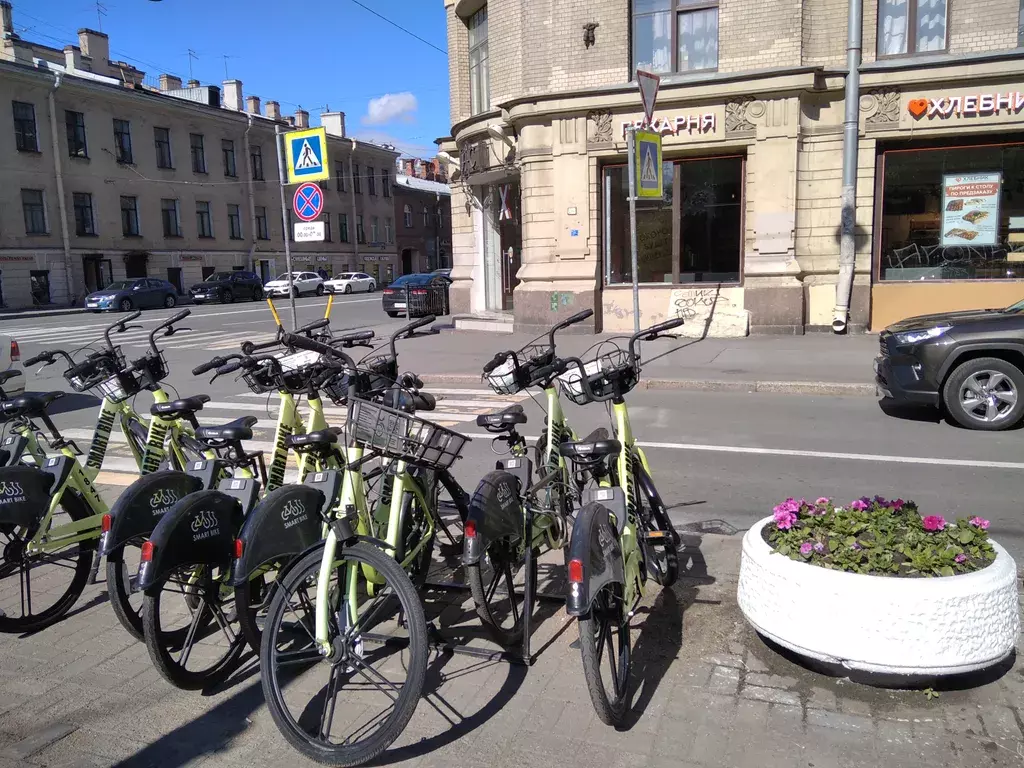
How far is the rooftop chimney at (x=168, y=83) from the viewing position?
4884 cm

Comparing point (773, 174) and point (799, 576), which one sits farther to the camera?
point (773, 174)

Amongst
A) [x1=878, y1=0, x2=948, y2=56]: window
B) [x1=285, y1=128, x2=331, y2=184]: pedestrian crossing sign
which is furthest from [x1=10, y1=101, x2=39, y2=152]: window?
[x1=878, y1=0, x2=948, y2=56]: window

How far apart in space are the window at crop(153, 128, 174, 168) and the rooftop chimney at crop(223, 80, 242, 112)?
277 inches

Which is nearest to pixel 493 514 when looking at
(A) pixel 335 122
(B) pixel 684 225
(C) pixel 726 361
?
(C) pixel 726 361

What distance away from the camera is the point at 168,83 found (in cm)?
4903

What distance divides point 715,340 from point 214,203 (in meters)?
39.4

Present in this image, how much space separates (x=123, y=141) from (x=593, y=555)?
46.0m

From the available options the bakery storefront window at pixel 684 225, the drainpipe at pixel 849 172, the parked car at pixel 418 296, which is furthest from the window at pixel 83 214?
the drainpipe at pixel 849 172

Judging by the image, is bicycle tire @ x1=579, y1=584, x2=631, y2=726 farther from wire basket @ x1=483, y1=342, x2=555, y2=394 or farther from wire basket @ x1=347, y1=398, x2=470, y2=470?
wire basket @ x1=483, y1=342, x2=555, y2=394

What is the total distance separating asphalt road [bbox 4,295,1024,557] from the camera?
6059 millimetres

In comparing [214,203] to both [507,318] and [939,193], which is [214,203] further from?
[939,193]

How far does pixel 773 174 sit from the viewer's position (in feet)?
51.2

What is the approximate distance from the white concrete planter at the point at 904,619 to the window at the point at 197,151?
48.5m

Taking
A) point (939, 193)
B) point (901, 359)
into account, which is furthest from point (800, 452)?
point (939, 193)
